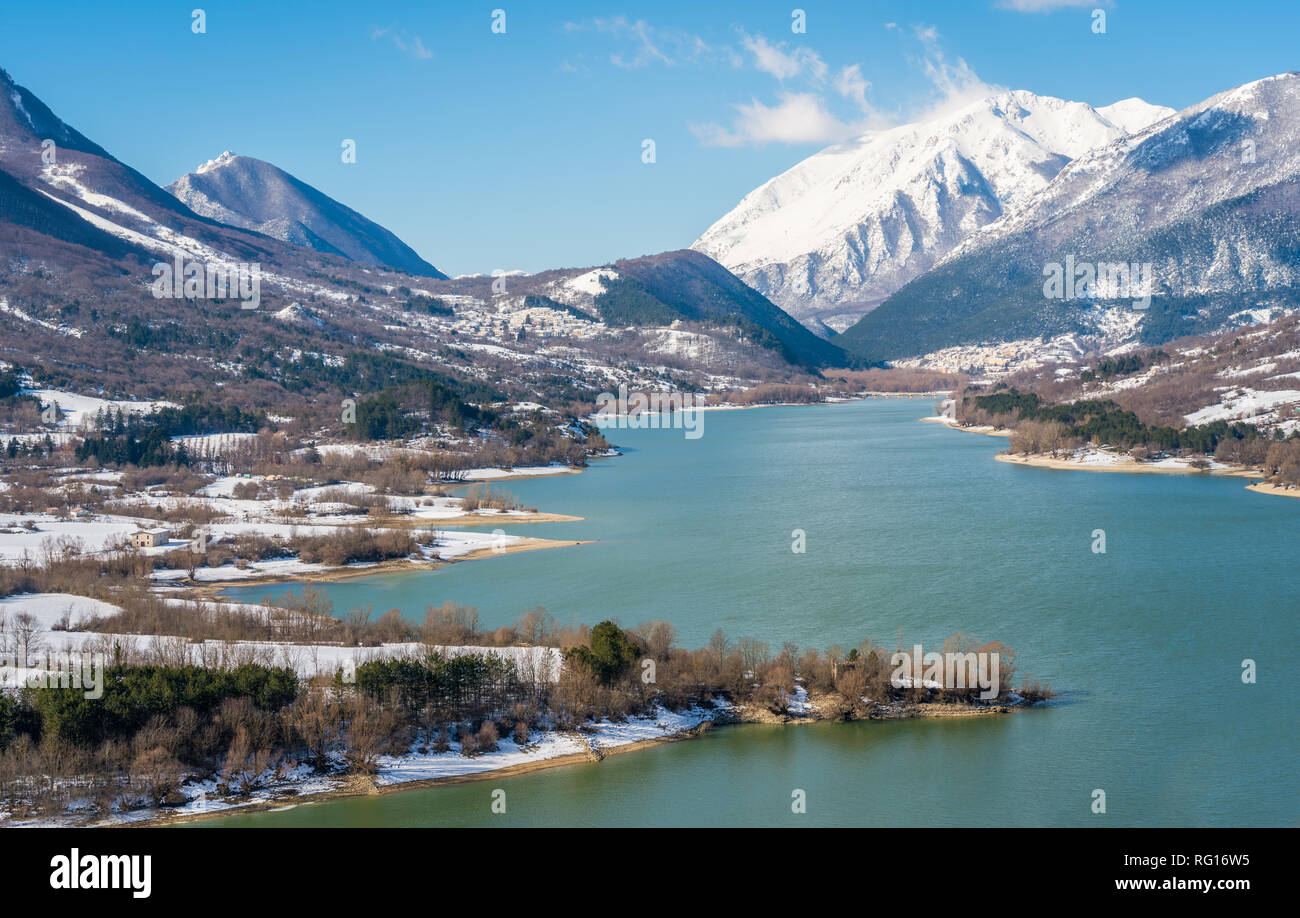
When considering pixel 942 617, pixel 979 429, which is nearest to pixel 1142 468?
pixel 979 429

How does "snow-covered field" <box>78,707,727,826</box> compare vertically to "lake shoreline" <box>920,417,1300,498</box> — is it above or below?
below

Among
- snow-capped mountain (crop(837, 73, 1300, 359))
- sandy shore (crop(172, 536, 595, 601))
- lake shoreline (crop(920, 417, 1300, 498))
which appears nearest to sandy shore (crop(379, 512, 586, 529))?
sandy shore (crop(172, 536, 595, 601))

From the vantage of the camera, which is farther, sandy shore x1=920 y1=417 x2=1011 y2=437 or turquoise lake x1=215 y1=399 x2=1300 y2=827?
sandy shore x1=920 y1=417 x2=1011 y2=437

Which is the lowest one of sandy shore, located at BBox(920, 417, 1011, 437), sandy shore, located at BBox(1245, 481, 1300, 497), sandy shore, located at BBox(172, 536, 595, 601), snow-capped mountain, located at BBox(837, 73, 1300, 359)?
sandy shore, located at BBox(172, 536, 595, 601)

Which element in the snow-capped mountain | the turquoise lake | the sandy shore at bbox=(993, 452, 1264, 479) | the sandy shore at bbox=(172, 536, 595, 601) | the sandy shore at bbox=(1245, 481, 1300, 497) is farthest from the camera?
the snow-capped mountain

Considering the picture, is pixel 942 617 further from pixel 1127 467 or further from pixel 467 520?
pixel 1127 467

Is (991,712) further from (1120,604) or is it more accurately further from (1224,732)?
(1120,604)

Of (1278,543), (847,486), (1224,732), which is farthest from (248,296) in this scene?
(1224,732)

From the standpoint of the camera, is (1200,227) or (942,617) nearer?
(942,617)

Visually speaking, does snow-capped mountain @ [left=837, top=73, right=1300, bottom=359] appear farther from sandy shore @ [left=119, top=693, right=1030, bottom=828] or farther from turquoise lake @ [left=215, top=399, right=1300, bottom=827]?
sandy shore @ [left=119, top=693, right=1030, bottom=828]
